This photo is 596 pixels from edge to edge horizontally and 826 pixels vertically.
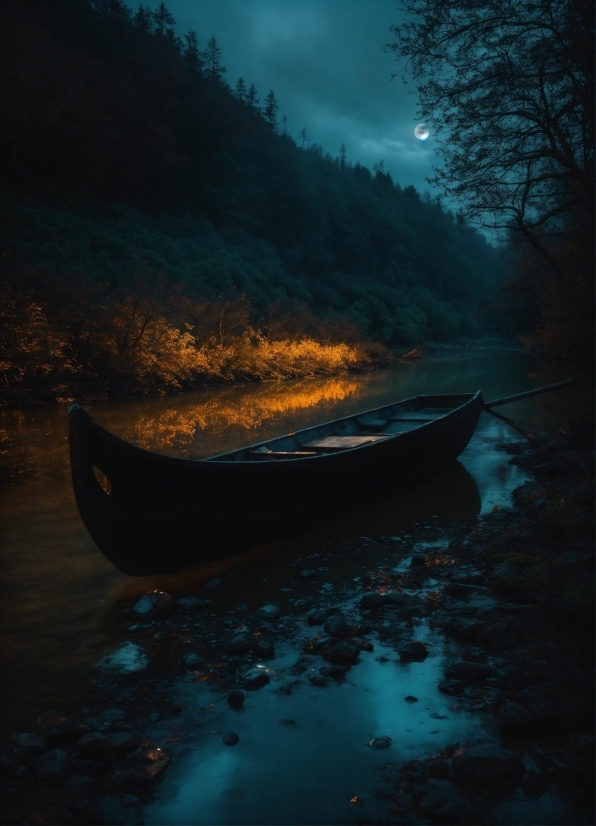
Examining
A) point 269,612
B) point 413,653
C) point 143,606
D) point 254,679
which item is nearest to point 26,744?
point 254,679

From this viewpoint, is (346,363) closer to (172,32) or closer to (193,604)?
(193,604)

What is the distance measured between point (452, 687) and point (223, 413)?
14.4m

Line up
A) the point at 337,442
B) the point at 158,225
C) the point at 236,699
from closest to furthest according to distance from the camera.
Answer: the point at 236,699, the point at 337,442, the point at 158,225

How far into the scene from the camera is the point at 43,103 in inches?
1267

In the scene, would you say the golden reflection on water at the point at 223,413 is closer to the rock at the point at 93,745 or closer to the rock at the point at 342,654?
the rock at the point at 342,654

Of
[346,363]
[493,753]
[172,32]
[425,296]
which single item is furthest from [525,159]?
[172,32]

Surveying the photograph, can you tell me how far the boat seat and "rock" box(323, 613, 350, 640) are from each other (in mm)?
4395

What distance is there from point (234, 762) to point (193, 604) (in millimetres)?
2118

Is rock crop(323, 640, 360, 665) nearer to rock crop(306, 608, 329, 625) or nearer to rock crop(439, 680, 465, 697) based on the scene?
rock crop(306, 608, 329, 625)

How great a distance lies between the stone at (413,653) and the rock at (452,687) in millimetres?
383

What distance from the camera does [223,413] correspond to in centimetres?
1808

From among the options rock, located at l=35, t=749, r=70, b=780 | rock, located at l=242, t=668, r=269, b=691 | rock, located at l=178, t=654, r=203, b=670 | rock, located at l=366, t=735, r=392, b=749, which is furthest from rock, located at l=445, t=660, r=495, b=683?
rock, located at l=35, t=749, r=70, b=780

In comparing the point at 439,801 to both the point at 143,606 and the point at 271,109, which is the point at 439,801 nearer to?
the point at 143,606

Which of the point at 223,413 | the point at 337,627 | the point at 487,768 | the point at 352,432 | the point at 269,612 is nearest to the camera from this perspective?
the point at 487,768
